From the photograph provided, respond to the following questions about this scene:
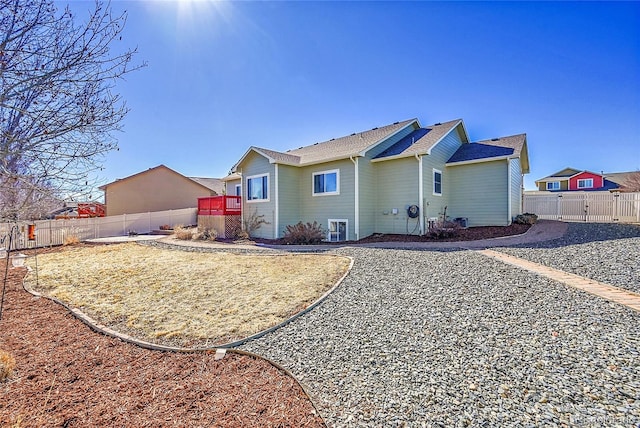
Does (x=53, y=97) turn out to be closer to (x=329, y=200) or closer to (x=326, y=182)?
(x=329, y=200)

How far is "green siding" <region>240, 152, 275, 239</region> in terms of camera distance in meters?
13.3

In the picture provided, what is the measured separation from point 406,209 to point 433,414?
33.8 feet

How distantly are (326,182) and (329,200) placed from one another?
2.93 ft

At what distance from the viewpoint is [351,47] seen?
10.5 metres

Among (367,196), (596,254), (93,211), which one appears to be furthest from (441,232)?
(93,211)

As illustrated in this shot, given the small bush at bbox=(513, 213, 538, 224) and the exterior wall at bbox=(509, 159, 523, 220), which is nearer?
the small bush at bbox=(513, 213, 538, 224)

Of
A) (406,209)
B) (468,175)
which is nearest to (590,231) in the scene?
(468,175)

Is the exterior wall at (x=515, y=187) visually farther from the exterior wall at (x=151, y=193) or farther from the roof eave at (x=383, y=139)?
the exterior wall at (x=151, y=193)

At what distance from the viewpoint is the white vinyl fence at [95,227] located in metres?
13.4

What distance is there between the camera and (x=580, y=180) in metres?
35.6

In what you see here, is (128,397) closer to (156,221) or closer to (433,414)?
(433,414)

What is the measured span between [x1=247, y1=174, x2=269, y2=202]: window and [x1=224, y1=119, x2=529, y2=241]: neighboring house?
51 mm

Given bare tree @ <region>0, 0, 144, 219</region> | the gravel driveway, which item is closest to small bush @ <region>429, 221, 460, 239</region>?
the gravel driveway

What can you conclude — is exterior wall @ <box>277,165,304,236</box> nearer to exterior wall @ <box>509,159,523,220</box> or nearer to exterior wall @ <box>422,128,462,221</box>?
exterior wall @ <box>422,128,462,221</box>
